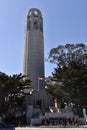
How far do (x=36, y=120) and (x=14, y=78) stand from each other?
30.8 ft

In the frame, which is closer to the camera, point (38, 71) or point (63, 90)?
point (63, 90)

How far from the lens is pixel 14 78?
5622cm

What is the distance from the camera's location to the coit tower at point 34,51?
73438 millimetres

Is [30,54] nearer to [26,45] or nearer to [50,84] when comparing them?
[26,45]

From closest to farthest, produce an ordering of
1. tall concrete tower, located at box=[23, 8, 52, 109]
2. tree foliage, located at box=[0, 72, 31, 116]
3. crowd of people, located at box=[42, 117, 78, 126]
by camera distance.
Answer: crowd of people, located at box=[42, 117, 78, 126] < tree foliage, located at box=[0, 72, 31, 116] < tall concrete tower, located at box=[23, 8, 52, 109]

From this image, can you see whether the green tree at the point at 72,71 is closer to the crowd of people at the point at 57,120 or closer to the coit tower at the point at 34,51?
the crowd of people at the point at 57,120

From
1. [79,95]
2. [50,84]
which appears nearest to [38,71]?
[50,84]

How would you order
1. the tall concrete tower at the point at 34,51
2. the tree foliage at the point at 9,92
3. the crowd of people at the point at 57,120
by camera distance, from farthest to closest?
the tall concrete tower at the point at 34,51
the tree foliage at the point at 9,92
the crowd of people at the point at 57,120

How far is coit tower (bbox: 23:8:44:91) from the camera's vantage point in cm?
7344

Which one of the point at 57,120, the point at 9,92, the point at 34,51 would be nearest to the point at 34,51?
the point at 34,51

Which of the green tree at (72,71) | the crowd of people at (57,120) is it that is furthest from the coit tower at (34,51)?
the crowd of people at (57,120)

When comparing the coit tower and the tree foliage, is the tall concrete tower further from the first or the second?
the tree foliage

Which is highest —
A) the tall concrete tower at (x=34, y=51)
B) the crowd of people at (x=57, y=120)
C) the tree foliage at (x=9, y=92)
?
the tall concrete tower at (x=34, y=51)

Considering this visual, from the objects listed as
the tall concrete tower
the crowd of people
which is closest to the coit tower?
the tall concrete tower
